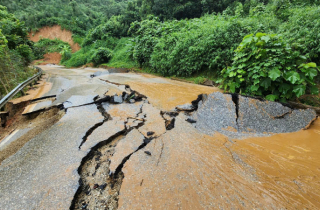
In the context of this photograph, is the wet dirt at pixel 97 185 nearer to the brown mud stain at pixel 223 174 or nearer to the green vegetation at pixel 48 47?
the brown mud stain at pixel 223 174

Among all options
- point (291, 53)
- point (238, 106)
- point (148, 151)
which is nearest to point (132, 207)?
point (148, 151)

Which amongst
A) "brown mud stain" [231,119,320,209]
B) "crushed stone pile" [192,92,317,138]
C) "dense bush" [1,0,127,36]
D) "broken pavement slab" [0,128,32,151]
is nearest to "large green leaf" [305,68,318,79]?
"crushed stone pile" [192,92,317,138]

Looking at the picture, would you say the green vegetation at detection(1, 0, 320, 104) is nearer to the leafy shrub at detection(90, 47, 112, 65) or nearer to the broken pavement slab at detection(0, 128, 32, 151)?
the leafy shrub at detection(90, 47, 112, 65)

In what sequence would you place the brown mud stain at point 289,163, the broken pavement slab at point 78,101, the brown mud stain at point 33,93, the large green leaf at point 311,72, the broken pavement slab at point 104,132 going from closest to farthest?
the brown mud stain at point 289,163, the broken pavement slab at point 104,132, the large green leaf at point 311,72, the broken pavement slab at point 78,101, the brown mud stain at point 33,93

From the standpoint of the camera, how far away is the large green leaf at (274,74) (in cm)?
384

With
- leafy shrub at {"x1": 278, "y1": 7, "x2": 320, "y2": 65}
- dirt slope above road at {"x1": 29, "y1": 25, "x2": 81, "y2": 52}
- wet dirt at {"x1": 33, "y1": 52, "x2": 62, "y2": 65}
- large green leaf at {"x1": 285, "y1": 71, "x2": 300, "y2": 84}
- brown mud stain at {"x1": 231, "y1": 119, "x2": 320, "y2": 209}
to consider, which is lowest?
wet dirt at {"x1": 33, "y1": 52, "x2": 62, "y2": 65}

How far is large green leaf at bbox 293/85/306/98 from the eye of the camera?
145 inches

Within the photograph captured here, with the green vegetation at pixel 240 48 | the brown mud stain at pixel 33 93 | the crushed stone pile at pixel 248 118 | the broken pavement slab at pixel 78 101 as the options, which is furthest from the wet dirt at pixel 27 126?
the green vegetation at pixel 240 48

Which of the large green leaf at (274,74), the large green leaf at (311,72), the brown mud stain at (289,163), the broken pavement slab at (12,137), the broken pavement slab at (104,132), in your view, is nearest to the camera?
the brown mud stain at (289,163)

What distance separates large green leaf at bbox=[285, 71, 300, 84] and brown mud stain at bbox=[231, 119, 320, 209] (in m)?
1.24

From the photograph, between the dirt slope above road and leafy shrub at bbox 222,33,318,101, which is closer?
leafy shrub at bbox 222,33,318,101

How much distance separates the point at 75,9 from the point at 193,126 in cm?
4546

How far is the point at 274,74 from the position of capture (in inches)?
153

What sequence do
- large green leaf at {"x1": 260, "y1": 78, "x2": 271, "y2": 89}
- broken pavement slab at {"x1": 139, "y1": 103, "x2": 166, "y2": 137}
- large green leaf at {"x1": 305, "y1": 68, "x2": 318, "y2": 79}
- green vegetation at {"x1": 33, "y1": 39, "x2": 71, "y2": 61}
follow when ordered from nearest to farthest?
broken pavement slab at {"x1": 139, "y1": 103, "x2": 166, "y2": 137} < large green leaf at {"x1": 305, "y1": 68, "x2": 318, "y2": 79} < large green leaf at {"x1": 260, "y1": 78, "x2": 271, "y2": 89} < green vegetation at {"x1": 33, "y1": 39, "x2": 71, "y2": 61}
